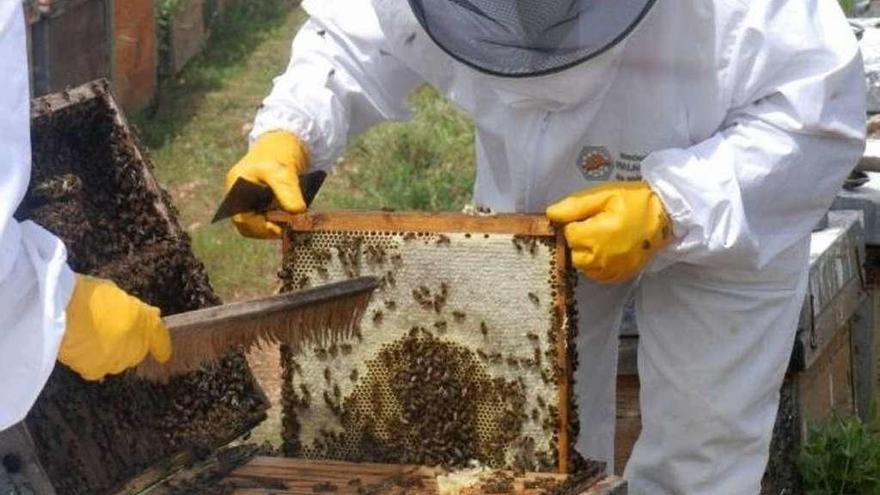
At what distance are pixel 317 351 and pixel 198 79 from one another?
6.14 meters

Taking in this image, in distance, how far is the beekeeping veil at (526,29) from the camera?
3.51 m

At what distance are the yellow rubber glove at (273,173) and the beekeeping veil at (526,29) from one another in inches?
17.6

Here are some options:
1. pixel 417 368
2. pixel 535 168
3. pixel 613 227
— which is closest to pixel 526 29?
pixel 535 168

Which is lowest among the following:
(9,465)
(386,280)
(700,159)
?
(9,465)

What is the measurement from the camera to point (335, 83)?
13.4ft

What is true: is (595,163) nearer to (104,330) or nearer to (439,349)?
(439,349)

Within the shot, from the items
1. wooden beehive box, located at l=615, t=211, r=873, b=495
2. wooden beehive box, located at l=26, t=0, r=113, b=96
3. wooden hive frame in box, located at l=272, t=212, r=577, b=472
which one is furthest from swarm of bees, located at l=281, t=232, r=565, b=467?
wooden beehive box, located at l=26, t=0, r=113, b=96

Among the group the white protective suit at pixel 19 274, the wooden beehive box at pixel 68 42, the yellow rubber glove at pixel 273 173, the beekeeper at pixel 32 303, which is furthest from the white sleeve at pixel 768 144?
the wooden beehive box at pixel 68 42

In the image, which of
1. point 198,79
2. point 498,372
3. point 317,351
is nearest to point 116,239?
point 317,351

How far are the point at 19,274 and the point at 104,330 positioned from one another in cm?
22

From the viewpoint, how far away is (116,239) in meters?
3.86

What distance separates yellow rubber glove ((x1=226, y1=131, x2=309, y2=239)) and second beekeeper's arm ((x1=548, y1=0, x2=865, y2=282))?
0.61 m

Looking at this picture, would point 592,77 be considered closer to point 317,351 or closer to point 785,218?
point 785,218

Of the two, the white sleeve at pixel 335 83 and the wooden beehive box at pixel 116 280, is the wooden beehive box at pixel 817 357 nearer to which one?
the white sleeve at pixel 335 83
